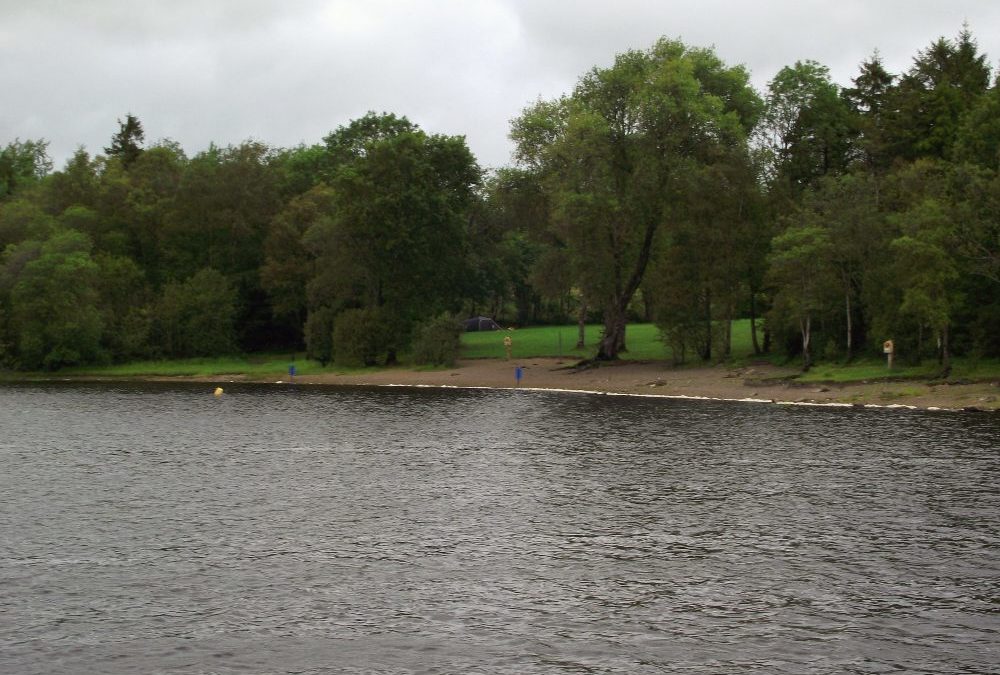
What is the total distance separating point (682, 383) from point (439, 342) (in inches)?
1039

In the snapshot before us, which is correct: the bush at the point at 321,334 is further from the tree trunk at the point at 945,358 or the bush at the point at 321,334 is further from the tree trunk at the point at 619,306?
Answer: the tree trunk at the point at 945,358

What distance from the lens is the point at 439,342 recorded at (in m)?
85.7

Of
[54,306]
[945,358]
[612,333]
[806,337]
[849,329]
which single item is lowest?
[945,358]

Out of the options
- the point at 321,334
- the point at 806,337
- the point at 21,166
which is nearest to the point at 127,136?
the point at 21,166

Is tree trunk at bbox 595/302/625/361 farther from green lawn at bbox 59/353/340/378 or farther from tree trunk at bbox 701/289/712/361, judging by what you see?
green lawn at bbox 59/353/340/378

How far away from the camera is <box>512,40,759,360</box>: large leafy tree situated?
7250 centimetres

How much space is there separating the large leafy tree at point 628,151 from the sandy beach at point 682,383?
27.6 feet

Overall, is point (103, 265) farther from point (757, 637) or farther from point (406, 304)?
point (757, 637)

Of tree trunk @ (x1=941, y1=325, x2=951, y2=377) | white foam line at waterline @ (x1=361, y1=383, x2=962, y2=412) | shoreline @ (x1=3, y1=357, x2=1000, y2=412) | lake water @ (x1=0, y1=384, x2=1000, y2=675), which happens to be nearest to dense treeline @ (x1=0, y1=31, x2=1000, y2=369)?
tree trunk @ (x1=941, y1=325, x2=951, y2=377)

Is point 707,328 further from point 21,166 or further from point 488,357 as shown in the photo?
point 21,166

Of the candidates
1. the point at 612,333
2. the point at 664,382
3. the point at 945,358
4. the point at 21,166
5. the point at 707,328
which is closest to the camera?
the point at 945,358

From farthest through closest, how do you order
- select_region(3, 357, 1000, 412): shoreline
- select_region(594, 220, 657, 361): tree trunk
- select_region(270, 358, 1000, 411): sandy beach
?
1. select_region(594, 220, 657, 361): tree trunk
2. select_region(3, 357, 1000, 412): shoreline
3. select_region(270, 358, 1000, 411): sandy beach

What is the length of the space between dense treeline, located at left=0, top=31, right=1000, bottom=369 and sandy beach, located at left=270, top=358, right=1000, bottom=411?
12.2 ft

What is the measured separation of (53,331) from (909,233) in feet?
259
